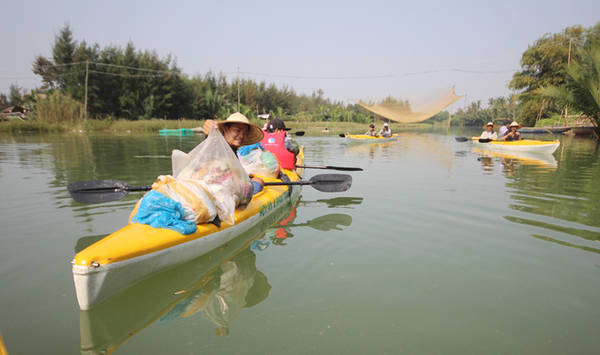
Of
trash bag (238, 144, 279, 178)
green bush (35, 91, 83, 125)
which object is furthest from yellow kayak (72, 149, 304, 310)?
green bush (35, 91, 83, 125)

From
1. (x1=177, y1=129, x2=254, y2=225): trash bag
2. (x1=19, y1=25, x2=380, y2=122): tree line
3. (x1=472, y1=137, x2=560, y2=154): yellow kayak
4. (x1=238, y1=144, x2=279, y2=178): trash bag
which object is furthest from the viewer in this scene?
(x1=19, y1=25, x2=380, y2=122): tree line

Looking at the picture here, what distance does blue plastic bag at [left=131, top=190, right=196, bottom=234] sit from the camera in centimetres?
279

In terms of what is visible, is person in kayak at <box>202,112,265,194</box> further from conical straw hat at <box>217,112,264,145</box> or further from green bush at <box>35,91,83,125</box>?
green bush at <box>35,91,83,125</box>

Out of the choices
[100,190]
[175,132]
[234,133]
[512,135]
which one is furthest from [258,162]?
[175,132]

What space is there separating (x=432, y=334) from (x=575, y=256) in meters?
2.27

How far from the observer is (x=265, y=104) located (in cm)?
4981

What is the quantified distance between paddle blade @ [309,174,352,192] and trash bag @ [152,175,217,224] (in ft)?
8.05

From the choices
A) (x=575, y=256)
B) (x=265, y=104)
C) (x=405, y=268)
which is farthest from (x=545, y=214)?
(x=265, y=104)

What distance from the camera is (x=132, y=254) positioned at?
2.37 m

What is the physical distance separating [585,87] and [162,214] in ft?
59.3

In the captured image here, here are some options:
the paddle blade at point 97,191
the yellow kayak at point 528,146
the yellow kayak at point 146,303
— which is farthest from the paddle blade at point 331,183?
the yellow kayak at point 528,146

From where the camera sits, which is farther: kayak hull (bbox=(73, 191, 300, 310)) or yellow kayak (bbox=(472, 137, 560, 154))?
yellow kayak (bbox=(472, 137, 560, 154))

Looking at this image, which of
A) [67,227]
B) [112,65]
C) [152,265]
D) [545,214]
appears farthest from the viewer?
[112,65]

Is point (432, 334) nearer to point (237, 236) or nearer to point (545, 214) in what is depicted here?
point (237, 236)
